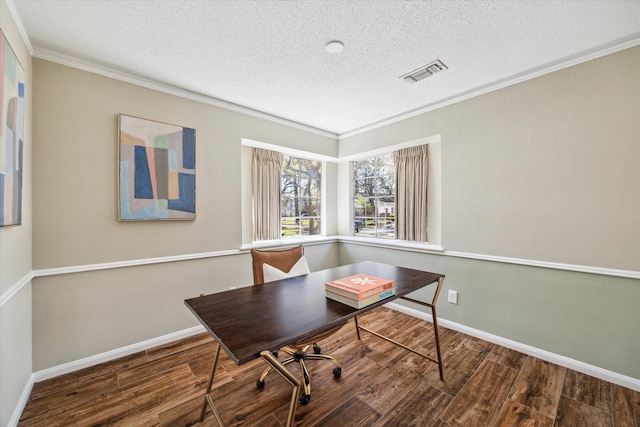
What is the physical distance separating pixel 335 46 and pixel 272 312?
1847 mm

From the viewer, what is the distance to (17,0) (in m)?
1.46

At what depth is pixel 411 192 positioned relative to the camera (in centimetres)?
325

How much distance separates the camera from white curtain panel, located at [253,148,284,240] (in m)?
3.35

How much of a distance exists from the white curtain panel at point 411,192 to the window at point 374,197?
16 cm

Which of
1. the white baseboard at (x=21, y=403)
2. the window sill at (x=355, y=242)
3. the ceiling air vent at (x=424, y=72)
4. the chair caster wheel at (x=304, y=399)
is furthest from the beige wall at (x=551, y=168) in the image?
the white baseboard at (x=21, y=403)

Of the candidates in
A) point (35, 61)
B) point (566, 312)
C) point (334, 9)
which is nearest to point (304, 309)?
point (334, 9)

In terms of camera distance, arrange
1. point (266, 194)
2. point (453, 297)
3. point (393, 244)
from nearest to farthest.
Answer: point (453, 297), point (393, 244), point (266, 194)

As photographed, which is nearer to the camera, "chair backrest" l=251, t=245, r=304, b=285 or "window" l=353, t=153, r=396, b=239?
"chair backrest" l=251, t=245, r=304, b=285

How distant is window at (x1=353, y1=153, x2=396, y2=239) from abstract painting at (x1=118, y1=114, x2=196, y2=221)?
245cm

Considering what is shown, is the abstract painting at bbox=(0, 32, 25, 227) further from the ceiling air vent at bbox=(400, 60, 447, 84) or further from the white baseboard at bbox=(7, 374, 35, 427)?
the ceiling air vent at bbox=(400, 60, 447, 84)

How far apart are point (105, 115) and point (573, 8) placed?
3.42 m

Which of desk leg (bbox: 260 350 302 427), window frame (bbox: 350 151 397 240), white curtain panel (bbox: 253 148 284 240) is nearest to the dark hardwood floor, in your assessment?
desk leg (bbox: 260 350 302 427)

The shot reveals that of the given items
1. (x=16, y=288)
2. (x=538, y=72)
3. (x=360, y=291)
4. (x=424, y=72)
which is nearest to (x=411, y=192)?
(x=424, y=72)

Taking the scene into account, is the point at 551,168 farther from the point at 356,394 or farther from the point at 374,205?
the point at 356,394
